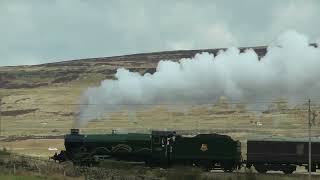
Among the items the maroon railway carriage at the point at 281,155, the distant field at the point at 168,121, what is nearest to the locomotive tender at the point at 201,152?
the maroon railway carriage at the point at 281,155

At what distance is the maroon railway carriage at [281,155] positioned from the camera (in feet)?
169

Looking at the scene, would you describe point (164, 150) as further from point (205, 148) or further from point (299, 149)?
point (299, 149)

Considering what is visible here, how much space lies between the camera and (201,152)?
5212 cm

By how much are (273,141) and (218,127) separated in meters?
83.9

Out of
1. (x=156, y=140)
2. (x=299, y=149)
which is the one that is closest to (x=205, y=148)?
(x=156, y=140)

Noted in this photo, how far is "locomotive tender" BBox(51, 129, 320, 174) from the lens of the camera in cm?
5172

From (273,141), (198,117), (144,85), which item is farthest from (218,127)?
(273,141)

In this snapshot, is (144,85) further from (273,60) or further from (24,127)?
(24,127)

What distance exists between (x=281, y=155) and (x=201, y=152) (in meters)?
7.06

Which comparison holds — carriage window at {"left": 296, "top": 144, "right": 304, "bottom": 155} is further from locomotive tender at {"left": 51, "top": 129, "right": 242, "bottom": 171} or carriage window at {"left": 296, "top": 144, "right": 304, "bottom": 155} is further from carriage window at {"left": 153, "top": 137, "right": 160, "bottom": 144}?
carriage window at {"left": 153, "top": 137, "right": 160, "bottom": 144}

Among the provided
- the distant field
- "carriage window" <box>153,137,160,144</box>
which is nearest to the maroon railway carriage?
"carriage window" <box>153,137,160,144</box>

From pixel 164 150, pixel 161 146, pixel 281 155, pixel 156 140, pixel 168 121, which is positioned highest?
pixel 168 121

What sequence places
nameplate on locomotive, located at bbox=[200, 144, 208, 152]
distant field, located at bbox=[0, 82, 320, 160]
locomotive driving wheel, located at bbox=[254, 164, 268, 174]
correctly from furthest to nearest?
1. distant field, located at bbox=[0, 82, 320, 160]
2. locomotive driving wheel, located at bbox=[254, 164, 268, 174]
3. nameplate on locomotive, located at bbox=[200, 144, 208, 152]

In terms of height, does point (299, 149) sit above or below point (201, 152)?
above
